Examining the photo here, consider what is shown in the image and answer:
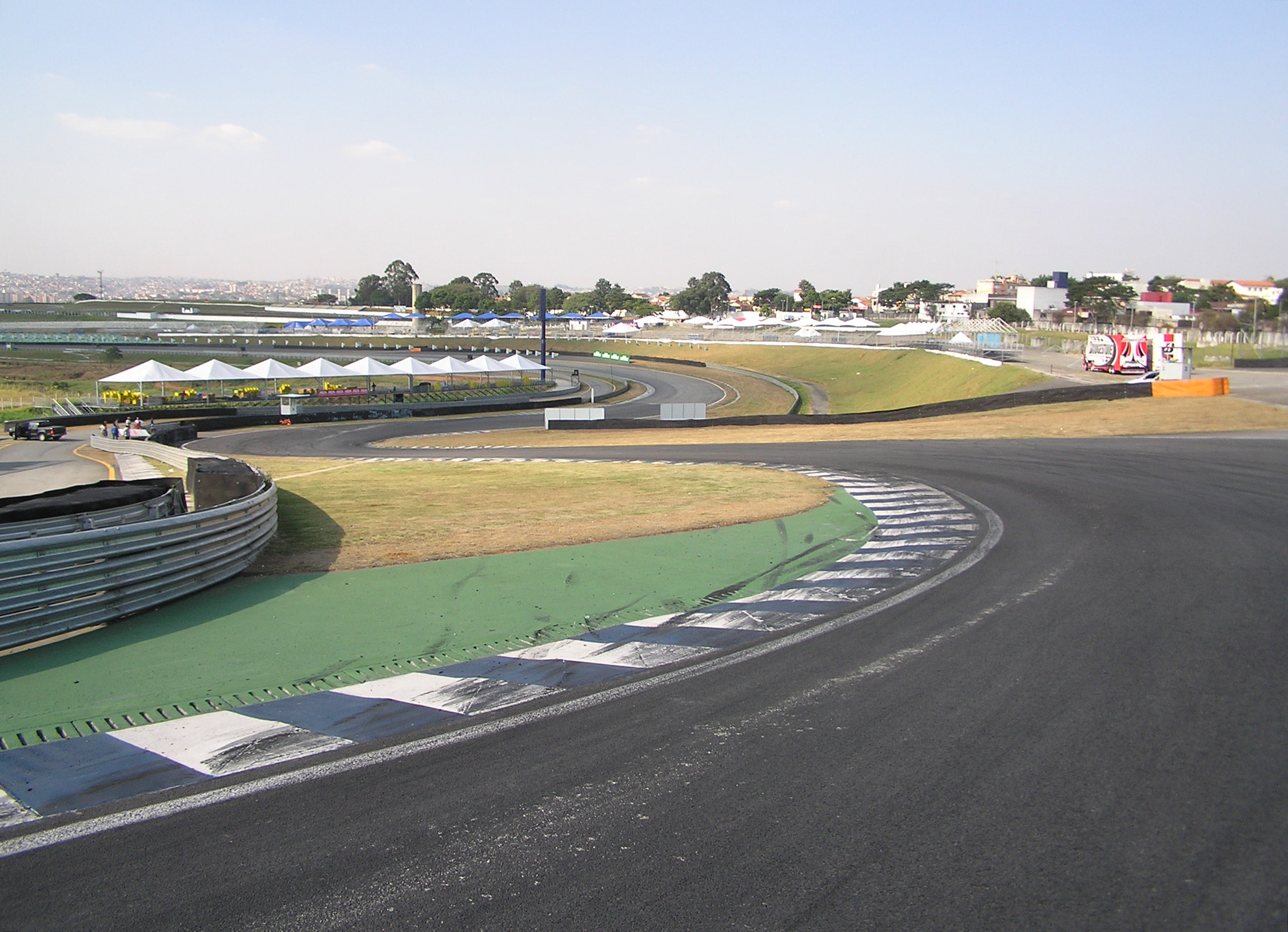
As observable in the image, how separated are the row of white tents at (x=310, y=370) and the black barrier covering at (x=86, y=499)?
3736cm

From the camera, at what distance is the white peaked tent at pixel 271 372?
2037 inches

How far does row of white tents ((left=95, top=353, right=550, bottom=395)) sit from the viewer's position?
47188 millimetres

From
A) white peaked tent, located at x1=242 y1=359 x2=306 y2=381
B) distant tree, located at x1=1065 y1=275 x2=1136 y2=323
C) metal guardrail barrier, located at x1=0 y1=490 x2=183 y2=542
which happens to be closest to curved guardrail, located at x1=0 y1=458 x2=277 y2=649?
metal guardrail barrier, located at x1=0 y1=490 x2=183 y2=542

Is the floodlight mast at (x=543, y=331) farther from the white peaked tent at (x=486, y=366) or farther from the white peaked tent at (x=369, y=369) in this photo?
the white peaked tent at (x=369, y=369)

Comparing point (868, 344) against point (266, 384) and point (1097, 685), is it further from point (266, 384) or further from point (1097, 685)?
point (1097, 685)

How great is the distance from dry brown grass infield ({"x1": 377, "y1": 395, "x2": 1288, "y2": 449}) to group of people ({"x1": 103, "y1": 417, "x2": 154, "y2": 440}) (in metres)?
9.95

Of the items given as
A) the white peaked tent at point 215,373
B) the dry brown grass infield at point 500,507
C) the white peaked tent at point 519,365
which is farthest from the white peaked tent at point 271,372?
the dry brown grass infield at point 500,507

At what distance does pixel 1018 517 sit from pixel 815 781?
10491mm

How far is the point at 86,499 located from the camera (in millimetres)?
11000

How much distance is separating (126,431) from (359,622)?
35.3 metres

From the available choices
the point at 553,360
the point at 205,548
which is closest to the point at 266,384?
the point at 553,360

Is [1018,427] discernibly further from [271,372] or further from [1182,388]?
[271,372]

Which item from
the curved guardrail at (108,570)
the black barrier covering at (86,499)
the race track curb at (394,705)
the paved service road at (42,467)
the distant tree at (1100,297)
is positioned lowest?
the paved service road at (42,467)

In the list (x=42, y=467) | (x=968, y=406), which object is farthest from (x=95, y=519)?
(x=968, y=406)
